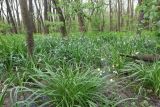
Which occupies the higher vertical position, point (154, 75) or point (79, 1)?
point (79, 1)

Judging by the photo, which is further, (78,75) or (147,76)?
(147,76)

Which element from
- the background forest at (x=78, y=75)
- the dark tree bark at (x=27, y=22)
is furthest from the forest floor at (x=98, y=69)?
the dark tree bark at (x=27, y=22)

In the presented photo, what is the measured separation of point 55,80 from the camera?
3264 millimetres

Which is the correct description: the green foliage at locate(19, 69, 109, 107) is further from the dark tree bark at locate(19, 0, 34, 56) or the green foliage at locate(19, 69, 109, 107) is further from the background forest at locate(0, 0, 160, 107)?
the dark tree bark at locate(19, 0, 34, 56)

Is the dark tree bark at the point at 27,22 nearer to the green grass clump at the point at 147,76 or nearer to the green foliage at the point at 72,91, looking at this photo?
the green foliage at the point at 72,91

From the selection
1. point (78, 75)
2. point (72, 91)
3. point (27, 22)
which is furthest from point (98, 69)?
point (27, 22)

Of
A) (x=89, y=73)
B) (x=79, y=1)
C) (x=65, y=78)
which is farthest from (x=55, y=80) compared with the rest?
(x=79, y=1)

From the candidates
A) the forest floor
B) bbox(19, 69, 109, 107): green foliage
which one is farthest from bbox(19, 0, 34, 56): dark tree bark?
bbox(19, 69, 109, 107): green foliage

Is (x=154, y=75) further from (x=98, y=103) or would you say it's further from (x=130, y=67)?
(x=98, y=103)

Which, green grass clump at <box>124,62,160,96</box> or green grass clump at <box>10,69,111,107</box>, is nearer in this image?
green grass clump at <box>10,69,111,107</box>

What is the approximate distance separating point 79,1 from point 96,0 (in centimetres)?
143

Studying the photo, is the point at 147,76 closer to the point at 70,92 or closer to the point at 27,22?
the point at 70,92

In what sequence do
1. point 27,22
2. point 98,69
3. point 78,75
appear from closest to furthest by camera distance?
point 78,75 → point 98,69 → point 27,22

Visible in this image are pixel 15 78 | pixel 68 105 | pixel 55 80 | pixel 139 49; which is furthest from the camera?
pixel 139 49
